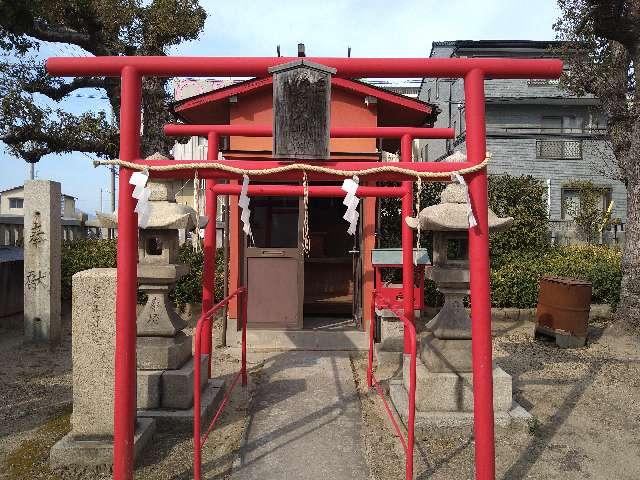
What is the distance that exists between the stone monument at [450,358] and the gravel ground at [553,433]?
209 millimetres

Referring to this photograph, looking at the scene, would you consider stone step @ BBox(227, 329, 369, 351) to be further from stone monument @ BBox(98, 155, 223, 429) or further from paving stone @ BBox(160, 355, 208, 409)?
paving stone @ BBox(160, 355, 208, 409)

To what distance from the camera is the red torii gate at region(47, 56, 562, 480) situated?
8.59ft

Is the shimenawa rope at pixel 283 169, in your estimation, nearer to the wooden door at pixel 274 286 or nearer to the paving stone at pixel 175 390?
the paving stone at pixel 175 390

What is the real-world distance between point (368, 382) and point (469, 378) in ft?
4.69

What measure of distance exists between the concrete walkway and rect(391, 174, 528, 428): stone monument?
2.25 feet

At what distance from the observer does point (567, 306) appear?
24.1 feet

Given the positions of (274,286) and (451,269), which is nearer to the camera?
(451,269)

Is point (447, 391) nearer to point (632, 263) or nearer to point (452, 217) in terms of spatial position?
point (452, 217)

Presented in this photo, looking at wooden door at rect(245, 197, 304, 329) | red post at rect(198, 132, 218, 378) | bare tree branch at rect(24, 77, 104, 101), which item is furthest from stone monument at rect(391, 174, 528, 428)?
bare tree branch at rect(24, 77, 104, 101)

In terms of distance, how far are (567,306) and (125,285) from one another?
717 centimetres

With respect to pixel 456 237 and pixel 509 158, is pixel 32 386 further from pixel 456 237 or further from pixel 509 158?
pixel 509 158

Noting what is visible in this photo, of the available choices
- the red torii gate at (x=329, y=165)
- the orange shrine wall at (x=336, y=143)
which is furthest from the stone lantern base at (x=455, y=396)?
the orange shrine wall at (x=336, y=143)

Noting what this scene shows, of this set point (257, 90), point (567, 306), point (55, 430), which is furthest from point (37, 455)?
point (567, 306)

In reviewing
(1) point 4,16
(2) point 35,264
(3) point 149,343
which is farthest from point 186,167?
(1) point 4,16
